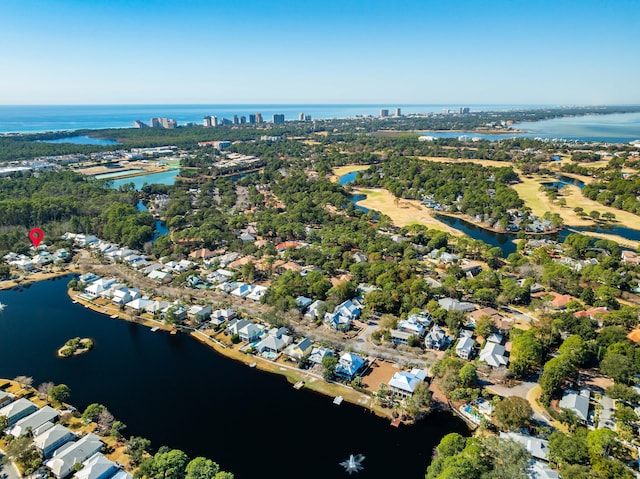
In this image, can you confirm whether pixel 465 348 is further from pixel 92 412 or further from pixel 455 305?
pixel 92 412

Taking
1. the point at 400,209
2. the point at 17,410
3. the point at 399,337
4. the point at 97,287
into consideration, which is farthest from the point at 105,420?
the point at 400,209

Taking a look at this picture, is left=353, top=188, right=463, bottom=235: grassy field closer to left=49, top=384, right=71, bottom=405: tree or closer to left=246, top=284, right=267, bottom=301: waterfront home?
left=246, top=284, right=267, bottom=301: waterfront home

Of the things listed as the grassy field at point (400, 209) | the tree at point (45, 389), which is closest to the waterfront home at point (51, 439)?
the tree at point (45, 389)

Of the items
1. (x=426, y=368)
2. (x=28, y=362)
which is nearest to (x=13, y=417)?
(x=28, y=362)

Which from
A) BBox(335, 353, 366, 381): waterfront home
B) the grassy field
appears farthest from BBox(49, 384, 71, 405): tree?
the grassy field

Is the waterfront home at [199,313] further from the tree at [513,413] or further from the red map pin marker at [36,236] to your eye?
the red map pin marker at [36,236]
